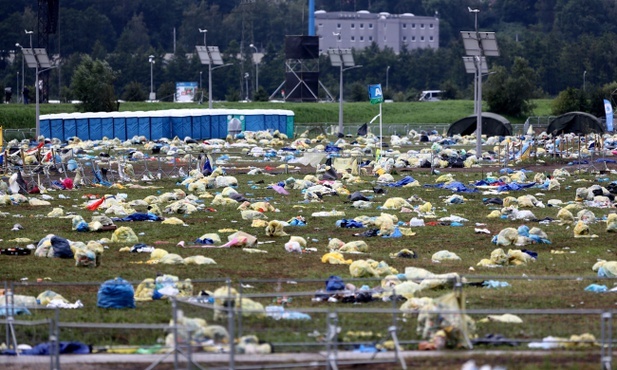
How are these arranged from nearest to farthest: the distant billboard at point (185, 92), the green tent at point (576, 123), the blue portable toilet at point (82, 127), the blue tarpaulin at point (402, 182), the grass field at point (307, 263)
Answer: the grass field at point (307, 263)
the blue tarpaulin at point (402, 182)
the green tent at point (576, 123)
the blue portable toilet at point (82, 127)
the distant billboard at point (185, 92)

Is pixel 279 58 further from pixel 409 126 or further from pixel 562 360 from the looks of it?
pixel 562 360

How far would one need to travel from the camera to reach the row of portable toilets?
216 ft

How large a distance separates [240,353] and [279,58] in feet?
443

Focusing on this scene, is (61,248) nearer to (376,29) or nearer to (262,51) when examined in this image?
(262,51)

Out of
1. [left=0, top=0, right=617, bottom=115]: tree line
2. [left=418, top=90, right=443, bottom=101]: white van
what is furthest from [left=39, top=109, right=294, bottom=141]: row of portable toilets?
[left=418, top=90, right=443, bottom=101]: white van

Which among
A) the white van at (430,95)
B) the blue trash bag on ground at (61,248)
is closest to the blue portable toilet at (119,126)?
the blue trash bag on ground at (61,248)

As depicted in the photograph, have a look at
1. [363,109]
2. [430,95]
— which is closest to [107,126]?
[363,109]

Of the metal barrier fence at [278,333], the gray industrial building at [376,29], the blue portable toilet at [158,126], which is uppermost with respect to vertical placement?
the gray industrial building at [376,29]

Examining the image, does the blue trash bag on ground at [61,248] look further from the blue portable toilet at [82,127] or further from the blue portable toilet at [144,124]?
the blue portable toilet at [144,124]

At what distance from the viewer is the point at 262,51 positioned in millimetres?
164625

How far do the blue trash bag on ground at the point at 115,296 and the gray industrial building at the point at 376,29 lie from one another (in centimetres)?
16707

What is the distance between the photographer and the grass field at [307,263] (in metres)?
13.2

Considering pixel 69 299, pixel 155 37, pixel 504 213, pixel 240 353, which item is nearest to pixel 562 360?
pixel 240 353

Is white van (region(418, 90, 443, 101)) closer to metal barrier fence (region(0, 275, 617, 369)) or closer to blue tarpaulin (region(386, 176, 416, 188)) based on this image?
blue tarpaulin (region(386, 176, 416, 188))
